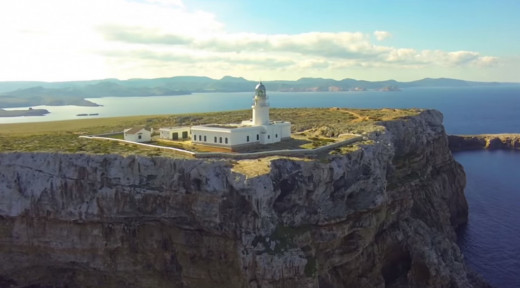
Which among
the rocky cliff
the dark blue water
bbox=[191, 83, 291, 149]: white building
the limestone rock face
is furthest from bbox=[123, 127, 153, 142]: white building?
the rocky cliff

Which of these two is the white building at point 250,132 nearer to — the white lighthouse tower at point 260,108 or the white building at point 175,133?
the white lighthouse tower at point 260,108

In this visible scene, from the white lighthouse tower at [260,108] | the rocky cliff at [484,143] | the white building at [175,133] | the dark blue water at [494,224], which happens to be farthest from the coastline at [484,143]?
the white building at [175,133]

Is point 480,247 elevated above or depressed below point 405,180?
below

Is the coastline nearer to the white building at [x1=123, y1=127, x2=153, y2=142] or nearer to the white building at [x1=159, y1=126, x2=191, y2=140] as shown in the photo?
the white building at [x1=159, y1=126, x2=191, y2=140]

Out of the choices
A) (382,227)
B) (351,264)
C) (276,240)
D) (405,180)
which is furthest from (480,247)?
(276,240)

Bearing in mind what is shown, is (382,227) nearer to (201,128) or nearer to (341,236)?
(341,236)

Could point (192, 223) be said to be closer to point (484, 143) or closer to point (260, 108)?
point (260, 108)
